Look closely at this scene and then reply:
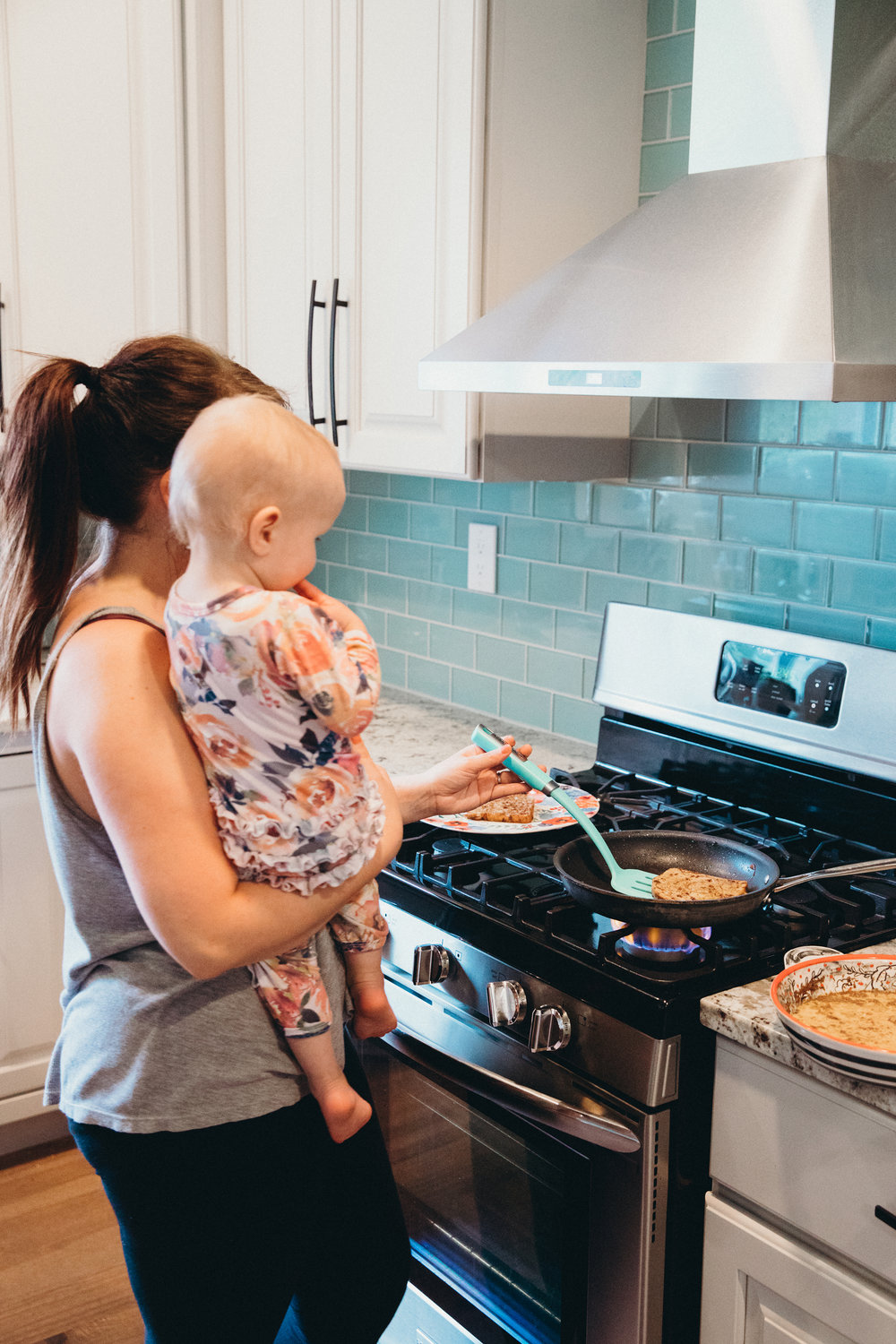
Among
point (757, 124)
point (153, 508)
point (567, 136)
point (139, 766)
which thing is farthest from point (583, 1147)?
point (567, 136)

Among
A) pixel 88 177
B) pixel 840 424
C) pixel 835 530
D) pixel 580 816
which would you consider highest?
pixel 88 177

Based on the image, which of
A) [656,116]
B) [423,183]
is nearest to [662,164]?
[656,116]

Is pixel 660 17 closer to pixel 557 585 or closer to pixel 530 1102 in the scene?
pixel 557 585

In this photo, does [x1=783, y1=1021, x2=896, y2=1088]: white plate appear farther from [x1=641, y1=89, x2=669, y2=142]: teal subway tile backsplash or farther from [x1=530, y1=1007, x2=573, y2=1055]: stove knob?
[x1=641, y1=89, x2=669, y2=142]: teal subway tile backsplash

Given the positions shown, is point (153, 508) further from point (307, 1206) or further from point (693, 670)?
point (693, 670)

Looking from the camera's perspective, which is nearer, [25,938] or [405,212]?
[405,212]

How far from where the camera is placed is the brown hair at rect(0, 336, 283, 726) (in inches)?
44.4

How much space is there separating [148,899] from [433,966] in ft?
2.10

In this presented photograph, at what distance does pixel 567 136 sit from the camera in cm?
197

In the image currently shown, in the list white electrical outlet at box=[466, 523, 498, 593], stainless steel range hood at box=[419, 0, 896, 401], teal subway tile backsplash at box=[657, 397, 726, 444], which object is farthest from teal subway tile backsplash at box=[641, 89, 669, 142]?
white electrical outlet at box=[466, 523, 498, 593]

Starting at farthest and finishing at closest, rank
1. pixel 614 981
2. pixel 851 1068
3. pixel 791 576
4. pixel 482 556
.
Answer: pixel 482 556 → pixel 791 576 → pixel 614 981 → pixel 851 1068

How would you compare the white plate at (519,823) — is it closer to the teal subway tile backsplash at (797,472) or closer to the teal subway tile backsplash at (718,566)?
the teal subway tile backsplash at (718,566)

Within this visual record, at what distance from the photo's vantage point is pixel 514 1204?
1612 millimetres

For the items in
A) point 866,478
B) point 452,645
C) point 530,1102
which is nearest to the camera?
point 530,1102
